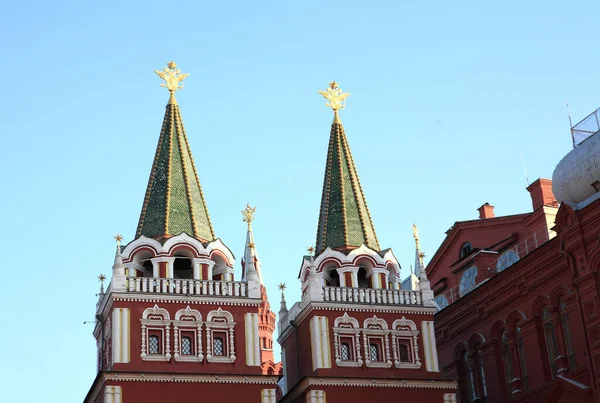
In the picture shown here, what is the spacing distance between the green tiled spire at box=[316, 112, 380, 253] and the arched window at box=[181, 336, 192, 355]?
19.5ft

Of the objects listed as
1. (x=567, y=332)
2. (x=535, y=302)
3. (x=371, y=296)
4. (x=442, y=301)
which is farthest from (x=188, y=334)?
(x=442, y=301)

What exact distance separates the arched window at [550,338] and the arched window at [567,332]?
53 cm

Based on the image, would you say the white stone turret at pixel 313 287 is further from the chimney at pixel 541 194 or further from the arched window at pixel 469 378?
the chimney at pixel 541 194

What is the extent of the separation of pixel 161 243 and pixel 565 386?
12.5 metres

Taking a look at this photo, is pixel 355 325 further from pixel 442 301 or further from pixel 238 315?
pixel 442 301

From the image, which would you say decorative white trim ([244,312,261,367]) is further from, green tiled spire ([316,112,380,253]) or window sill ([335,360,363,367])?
green tiled spire ([316,112,380,253])

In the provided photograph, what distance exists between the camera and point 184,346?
102 ft

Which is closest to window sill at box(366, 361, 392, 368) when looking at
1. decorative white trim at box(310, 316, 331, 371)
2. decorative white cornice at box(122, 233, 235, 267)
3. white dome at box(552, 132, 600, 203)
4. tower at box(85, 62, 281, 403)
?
decorative white trim at box(310, 316, 331, 371)

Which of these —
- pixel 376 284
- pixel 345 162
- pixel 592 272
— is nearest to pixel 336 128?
pixel 345 162

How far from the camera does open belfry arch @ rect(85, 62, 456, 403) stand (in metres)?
30.6

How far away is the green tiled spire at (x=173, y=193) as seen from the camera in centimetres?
3347

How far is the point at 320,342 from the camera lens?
105 feet

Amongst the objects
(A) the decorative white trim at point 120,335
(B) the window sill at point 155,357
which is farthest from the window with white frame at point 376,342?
(A) the decorative white trim at point 120,335

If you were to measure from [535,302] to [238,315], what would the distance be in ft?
29.1
